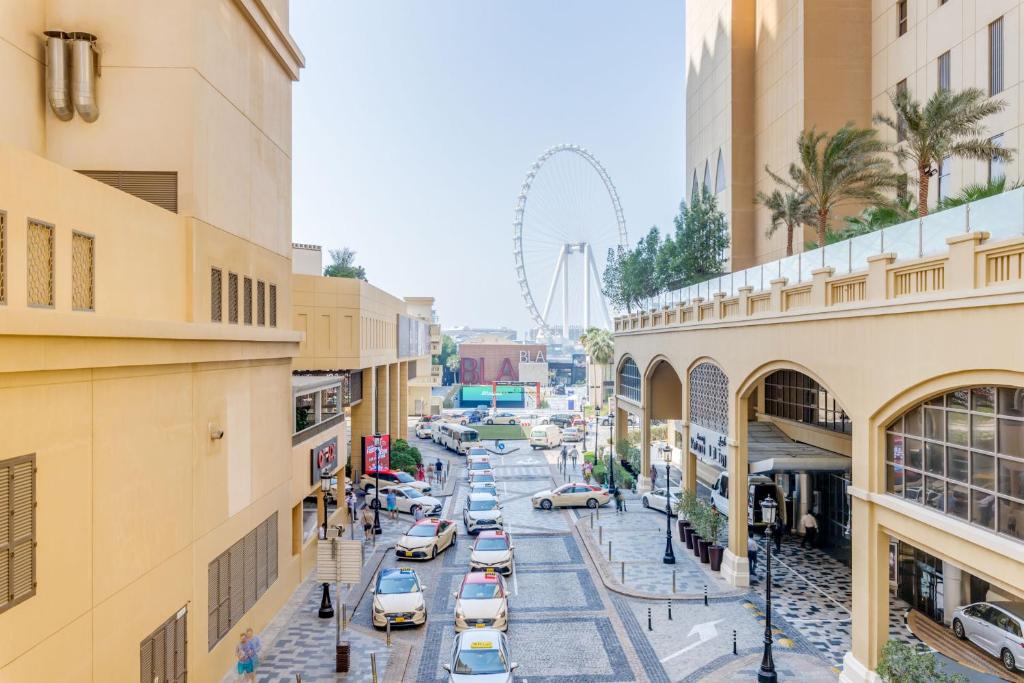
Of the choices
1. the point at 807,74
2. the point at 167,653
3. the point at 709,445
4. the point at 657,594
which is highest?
the point at 807,74

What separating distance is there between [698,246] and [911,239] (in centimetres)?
3505

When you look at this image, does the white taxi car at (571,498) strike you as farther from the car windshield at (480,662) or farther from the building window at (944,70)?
the building window at (944,70)

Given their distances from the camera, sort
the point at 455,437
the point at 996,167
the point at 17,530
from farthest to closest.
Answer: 1. the point at 455,437
2. the point at 996,167
3. the point at 17,530

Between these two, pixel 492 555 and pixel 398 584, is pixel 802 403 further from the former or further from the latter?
pixel 398 584

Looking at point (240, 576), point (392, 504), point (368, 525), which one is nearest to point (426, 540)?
point (368, 525)

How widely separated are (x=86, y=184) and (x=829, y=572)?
24809 mm

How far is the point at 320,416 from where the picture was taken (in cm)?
2652

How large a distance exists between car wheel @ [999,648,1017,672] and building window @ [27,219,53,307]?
2042cm

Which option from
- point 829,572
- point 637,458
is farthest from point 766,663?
point 637,458

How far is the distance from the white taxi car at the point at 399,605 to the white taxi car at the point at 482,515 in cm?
978

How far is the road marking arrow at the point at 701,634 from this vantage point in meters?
17.6

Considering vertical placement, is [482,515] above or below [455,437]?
above

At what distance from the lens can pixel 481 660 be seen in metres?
15.1

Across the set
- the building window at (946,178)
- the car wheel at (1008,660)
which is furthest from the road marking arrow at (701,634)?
the building window at (946,178)
